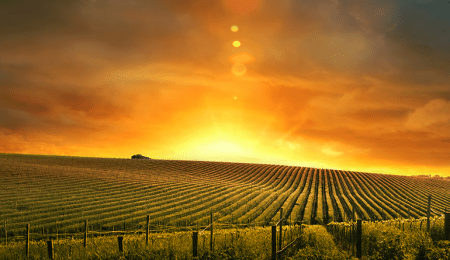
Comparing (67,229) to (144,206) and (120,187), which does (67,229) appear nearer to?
(144,206)

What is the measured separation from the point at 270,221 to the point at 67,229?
19126 mm

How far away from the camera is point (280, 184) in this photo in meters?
58.7

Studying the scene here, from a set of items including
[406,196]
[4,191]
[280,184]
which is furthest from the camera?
[280,184]

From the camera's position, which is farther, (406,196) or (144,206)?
(406,196)

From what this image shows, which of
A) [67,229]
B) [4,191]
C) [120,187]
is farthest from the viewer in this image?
[120,187]

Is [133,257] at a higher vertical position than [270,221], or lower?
higher

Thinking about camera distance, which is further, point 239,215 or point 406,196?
point 406,196

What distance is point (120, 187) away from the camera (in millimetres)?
45281

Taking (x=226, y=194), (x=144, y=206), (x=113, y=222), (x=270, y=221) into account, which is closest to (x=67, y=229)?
(x=113, y=222)

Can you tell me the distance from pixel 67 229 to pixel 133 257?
56.1ft

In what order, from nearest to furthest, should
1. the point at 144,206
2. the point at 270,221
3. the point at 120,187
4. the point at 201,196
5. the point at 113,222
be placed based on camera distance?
the point at 113,222, the point at 270,221, the point at 144,206, the point at 201,196, the point at 120,187

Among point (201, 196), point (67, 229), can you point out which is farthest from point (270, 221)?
point (67, 229)

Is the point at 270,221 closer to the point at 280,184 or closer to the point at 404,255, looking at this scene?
the point at 404,255

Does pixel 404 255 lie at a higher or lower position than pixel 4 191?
higher
